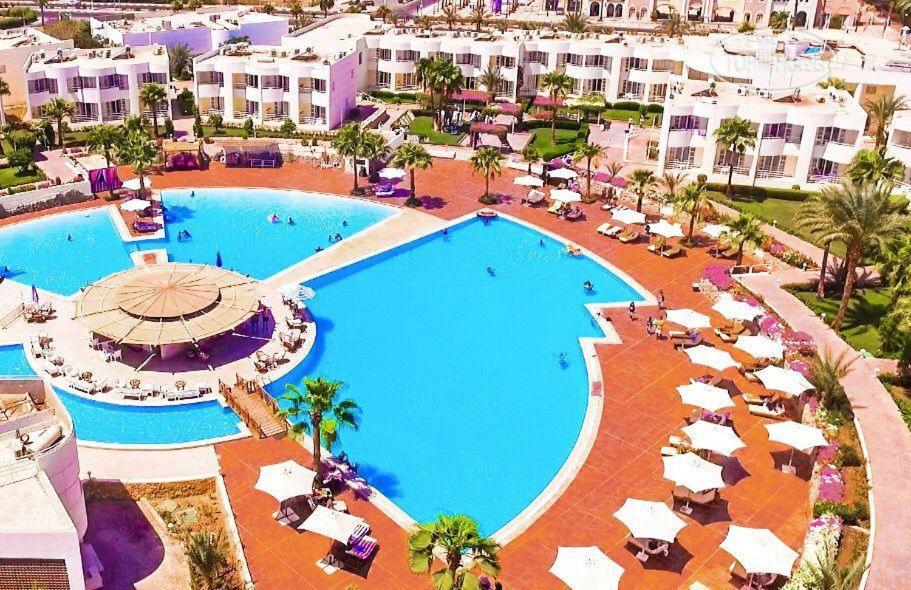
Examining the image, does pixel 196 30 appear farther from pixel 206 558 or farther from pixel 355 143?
pixel 206 558

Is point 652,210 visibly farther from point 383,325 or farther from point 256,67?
point 256,67

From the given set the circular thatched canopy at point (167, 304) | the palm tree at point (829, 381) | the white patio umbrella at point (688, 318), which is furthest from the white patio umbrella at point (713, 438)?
the circular thatched canopy at point (167, 304)

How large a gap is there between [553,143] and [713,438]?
160 ft

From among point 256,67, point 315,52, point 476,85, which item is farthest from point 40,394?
point 476,85

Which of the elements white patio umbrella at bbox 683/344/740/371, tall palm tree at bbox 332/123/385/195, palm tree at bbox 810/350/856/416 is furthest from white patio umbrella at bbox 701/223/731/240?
tall palm tree at bbox 332/123/385/195

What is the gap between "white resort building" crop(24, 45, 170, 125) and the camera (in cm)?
8112

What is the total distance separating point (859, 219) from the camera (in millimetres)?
48469

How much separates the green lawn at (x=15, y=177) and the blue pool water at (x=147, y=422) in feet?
106

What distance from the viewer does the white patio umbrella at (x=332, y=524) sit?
1293 inches

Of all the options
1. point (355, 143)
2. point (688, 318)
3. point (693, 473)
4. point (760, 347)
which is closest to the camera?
point (693, 473)

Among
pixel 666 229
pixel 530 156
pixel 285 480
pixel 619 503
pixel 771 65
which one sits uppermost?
pixel 771 65

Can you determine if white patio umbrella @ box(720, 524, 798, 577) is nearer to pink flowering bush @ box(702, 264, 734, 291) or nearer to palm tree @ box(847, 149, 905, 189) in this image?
pink flowering bush @ box(702, 264, 734, 291)

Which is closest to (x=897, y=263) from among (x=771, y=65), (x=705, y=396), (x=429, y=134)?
(x=705, y=396)

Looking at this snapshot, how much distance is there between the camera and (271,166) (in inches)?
2975
